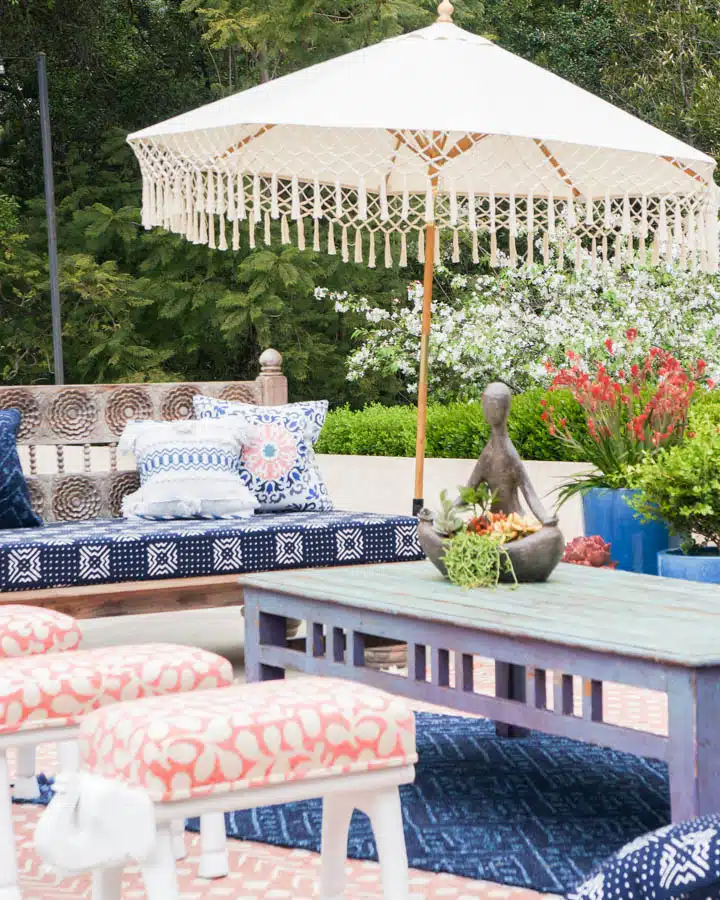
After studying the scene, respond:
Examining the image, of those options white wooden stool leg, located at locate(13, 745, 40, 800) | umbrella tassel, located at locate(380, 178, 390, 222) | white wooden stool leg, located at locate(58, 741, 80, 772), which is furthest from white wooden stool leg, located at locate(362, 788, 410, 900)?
umbrella tassel, located at locate(380, 178, 390, 222)

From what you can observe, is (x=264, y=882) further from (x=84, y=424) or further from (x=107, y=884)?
(x=84, y=424)

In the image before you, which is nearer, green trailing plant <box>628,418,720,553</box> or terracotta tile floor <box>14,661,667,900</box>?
terracotta tile floor <box>14,661,667,900</box>

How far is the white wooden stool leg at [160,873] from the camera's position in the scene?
7.39 feet

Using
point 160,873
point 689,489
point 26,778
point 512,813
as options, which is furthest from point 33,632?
point 689,489

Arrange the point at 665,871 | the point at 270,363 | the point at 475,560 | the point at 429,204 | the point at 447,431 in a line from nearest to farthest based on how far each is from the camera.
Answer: the point at 665,871 < the point at 475,560 < the point at 429,204 < the point at 270,363 < the point at 447,431

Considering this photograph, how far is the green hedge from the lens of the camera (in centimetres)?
1024

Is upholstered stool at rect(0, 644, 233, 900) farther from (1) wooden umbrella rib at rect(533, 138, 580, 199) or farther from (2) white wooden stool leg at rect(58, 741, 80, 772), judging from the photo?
(1) wooden umbrella rib at rect(533, 138, 580, 199)

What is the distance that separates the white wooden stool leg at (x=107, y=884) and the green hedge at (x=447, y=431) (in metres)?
6.32

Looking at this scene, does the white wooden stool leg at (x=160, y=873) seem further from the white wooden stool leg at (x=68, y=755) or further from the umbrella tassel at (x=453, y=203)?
the umbrella tassel at (x=453, y=203)

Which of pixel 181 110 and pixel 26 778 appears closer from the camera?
pixel 26 778

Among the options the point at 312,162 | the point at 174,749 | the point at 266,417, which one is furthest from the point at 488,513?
the point at 312,162

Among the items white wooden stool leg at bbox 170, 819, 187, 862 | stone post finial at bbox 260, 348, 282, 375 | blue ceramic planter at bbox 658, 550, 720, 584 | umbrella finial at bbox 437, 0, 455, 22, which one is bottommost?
white wooden stool leg at bbox 170, 819, 187, 862

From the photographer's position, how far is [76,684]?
292 centimetres

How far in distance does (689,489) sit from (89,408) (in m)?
2.36
